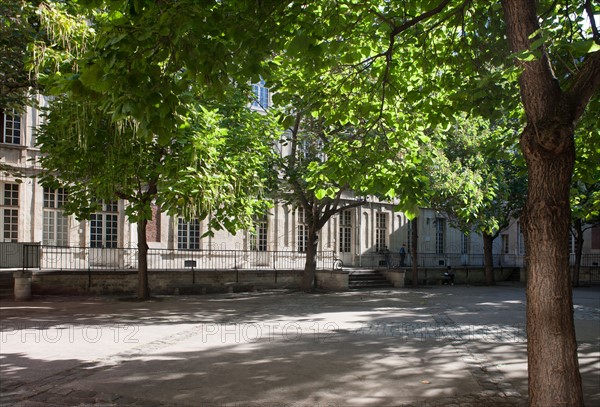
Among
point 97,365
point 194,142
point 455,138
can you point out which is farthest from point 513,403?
point 455,138

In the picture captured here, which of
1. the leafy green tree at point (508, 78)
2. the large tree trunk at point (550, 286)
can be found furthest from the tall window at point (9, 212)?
the large tree trunk at point (550, 286)

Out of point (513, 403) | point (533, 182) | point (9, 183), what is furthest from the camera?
point (9, 183)

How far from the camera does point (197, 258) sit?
25.5m

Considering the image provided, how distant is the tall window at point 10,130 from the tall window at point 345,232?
18.1 metres

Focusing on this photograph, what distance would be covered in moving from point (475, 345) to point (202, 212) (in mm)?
6563

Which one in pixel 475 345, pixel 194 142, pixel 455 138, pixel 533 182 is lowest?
pixel 475 345

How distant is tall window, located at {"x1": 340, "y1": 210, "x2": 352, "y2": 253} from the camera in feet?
105

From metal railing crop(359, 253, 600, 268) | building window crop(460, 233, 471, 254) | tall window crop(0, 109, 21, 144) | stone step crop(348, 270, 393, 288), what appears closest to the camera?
tall window crop(0, 109, 21, 144)

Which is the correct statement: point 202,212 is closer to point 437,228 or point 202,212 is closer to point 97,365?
point 97,365

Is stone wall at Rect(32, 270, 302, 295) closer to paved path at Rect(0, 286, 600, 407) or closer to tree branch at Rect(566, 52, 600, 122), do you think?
paved path at Rect(0, 286, 600, 407)

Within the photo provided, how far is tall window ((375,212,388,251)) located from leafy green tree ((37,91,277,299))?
1889cm

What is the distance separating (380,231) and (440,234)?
5.84 metres

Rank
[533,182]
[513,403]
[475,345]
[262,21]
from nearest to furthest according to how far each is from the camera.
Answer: [533,182]
[262,21]
[513,403]
[475,345]

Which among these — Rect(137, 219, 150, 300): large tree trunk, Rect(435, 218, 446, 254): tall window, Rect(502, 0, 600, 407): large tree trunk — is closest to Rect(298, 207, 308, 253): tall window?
Rect(435, 218, 446, 254): tall window
